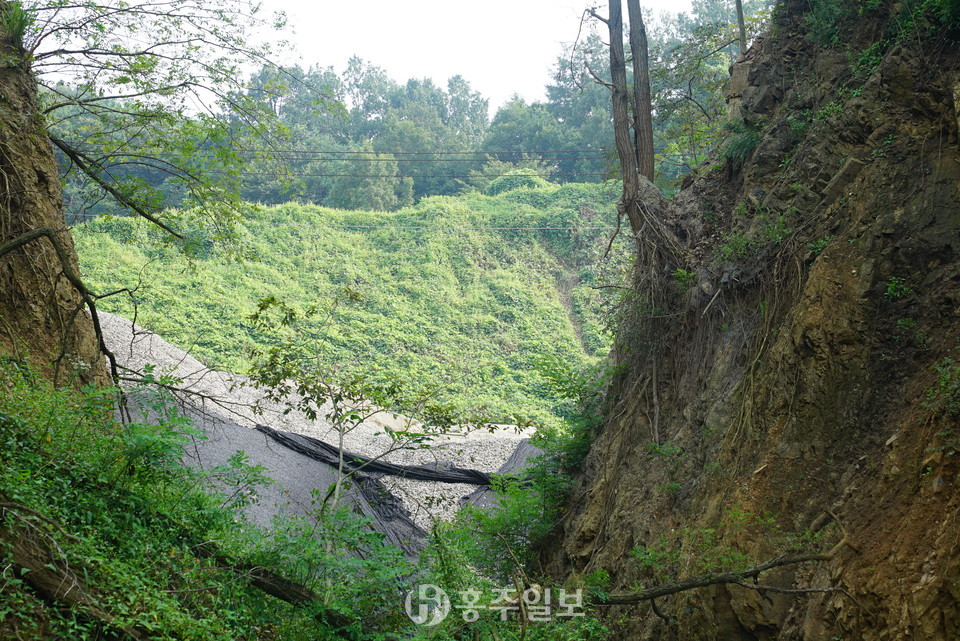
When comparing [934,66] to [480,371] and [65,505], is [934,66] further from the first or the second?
[480,371]

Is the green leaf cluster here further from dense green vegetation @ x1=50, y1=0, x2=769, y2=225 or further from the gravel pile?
dense green vegetation @ x1=50, y1=0, x2=769, y2=225

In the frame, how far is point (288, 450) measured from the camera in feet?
36.9

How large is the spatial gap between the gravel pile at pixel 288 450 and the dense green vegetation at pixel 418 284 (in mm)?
3728

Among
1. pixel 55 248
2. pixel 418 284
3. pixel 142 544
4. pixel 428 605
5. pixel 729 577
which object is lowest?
pixel 428 605

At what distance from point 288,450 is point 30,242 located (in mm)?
5872

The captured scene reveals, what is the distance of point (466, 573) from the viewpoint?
530 cm

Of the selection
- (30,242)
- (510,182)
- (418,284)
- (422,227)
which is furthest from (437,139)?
(30,242)

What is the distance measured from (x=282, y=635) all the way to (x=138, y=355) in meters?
9.55

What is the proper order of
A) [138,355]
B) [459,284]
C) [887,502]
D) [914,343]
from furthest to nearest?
[459,284] < [138,355] < [914,343] < [887,502]

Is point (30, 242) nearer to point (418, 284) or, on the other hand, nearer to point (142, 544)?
point (142, 544)

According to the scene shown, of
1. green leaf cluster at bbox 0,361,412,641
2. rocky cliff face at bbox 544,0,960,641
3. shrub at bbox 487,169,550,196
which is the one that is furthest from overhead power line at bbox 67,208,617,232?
green leaf cluster at bbox 0,361,412,641

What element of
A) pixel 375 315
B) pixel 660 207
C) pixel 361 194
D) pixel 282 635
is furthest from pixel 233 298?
pixel 282 635

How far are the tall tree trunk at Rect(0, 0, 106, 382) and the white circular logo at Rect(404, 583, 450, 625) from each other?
11.1 ft

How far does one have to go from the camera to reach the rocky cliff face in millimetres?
3674
